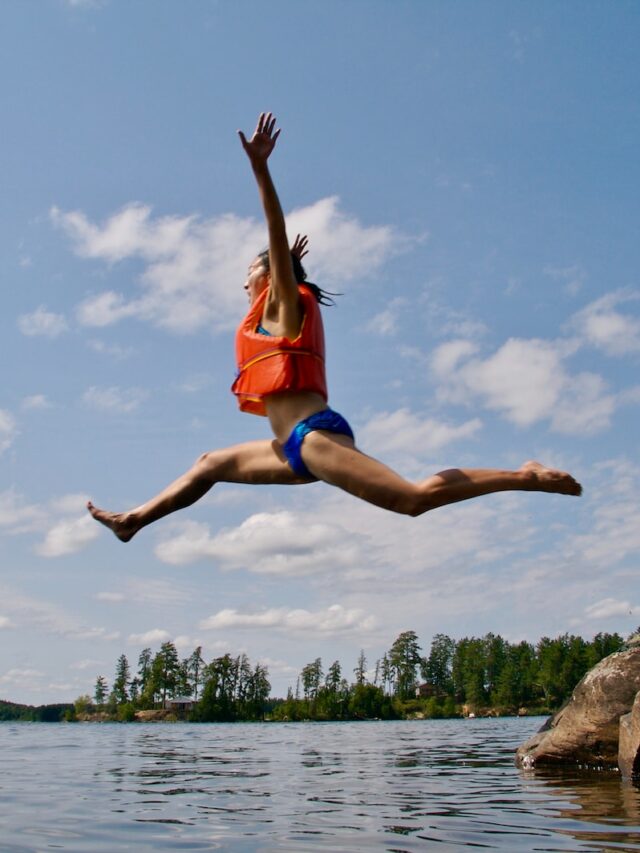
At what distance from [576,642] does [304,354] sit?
5199 inches

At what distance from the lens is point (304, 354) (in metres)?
5.15

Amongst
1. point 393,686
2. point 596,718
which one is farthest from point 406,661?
point 596,718

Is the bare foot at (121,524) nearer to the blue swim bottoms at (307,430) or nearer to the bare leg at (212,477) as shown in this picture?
the bare leg at (212,477)

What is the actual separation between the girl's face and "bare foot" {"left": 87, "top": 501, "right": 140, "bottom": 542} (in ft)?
5.99

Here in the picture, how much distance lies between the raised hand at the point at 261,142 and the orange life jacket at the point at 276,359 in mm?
890

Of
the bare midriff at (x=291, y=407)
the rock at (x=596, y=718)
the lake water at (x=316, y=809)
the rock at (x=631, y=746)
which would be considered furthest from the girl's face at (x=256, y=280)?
the rock at (x=596, y=718)

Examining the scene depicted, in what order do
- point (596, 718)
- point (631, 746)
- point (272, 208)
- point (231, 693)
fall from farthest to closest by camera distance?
point (231, 693)
point (596, 718)
point (631, 746)
point (272, 208)

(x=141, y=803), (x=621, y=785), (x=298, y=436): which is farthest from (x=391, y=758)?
(x=298, y=436)

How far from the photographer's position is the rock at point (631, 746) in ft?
33.7

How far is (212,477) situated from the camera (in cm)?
562

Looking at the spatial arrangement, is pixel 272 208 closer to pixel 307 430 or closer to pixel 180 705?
pixel 307 430

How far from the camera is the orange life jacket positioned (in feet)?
16.8

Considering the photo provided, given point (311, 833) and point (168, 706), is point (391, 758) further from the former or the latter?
point (168, 706)

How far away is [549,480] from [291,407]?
1.71m
